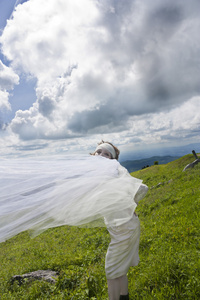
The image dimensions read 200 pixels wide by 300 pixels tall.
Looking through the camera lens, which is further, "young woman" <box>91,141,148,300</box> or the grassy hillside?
the grassy hillside

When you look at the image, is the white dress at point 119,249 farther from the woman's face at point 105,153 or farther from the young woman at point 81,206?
the woman's face at point 105,153

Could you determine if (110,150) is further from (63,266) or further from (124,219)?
(63,266)

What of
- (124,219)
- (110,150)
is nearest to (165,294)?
(124,219)

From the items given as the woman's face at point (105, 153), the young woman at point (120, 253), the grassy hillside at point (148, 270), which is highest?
the woman's face at point (105, 153)

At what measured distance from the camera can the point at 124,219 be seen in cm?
304

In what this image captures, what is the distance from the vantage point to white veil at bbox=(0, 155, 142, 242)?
3.10 m

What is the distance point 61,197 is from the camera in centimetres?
332

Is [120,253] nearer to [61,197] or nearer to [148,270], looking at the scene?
[61,197]

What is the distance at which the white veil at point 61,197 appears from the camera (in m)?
3.10

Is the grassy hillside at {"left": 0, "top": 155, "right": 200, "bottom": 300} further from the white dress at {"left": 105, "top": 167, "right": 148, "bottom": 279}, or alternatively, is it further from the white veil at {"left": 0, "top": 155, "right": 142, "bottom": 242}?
the white veil at {"left": 0, "top": 155, "right": 142, "bottom": 242}

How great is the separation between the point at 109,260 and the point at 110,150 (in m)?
2.65

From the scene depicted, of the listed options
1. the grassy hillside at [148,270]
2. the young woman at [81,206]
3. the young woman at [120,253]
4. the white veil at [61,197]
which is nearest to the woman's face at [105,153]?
the white veil at [61,197]

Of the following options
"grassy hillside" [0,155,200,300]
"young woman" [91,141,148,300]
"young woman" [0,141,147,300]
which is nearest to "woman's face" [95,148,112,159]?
"young woman" [0,141,147,300]

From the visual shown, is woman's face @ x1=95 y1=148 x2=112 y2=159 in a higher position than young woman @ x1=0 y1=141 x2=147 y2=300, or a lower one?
higher
